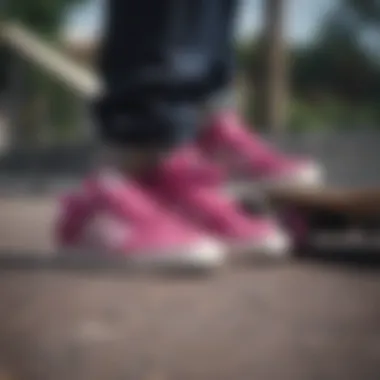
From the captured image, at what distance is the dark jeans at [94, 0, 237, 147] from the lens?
3.42 feet

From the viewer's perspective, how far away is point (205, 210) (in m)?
1.10

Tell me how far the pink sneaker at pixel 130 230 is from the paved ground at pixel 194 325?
0.03 m

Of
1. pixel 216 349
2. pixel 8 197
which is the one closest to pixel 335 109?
pixel 8 197

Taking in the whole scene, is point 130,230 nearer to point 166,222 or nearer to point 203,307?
point 166,222

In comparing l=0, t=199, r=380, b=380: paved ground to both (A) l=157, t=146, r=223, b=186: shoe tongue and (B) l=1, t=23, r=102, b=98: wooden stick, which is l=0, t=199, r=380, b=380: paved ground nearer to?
(A) l=157, t=146, r=223, b=186: shoe tongue

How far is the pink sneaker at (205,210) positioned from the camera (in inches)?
42.9

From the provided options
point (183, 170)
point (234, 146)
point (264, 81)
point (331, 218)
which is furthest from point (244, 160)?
point (264, 81)

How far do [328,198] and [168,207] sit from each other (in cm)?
19

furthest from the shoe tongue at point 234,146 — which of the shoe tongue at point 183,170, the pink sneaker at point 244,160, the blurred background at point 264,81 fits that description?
the blurred background at point 264,81

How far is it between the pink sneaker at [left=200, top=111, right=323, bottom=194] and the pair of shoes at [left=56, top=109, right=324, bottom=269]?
19cm

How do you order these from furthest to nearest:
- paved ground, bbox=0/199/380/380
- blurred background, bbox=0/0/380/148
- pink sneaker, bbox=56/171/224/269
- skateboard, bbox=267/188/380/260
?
blurred background, bbox=0/0/380/148, skateboard, bbox=267/188/380/260, pink sneaker, bbox=56/171/224/269, paved ground, bbox=0/199/380/380

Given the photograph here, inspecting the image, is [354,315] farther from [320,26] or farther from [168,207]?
[320,26]

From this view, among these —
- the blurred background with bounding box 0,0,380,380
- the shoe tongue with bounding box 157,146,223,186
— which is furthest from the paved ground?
the shoe tongue with bounding box 157,146,223,186

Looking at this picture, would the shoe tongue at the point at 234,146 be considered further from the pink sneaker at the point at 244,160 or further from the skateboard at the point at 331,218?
the skateboard at the point at 331,218
